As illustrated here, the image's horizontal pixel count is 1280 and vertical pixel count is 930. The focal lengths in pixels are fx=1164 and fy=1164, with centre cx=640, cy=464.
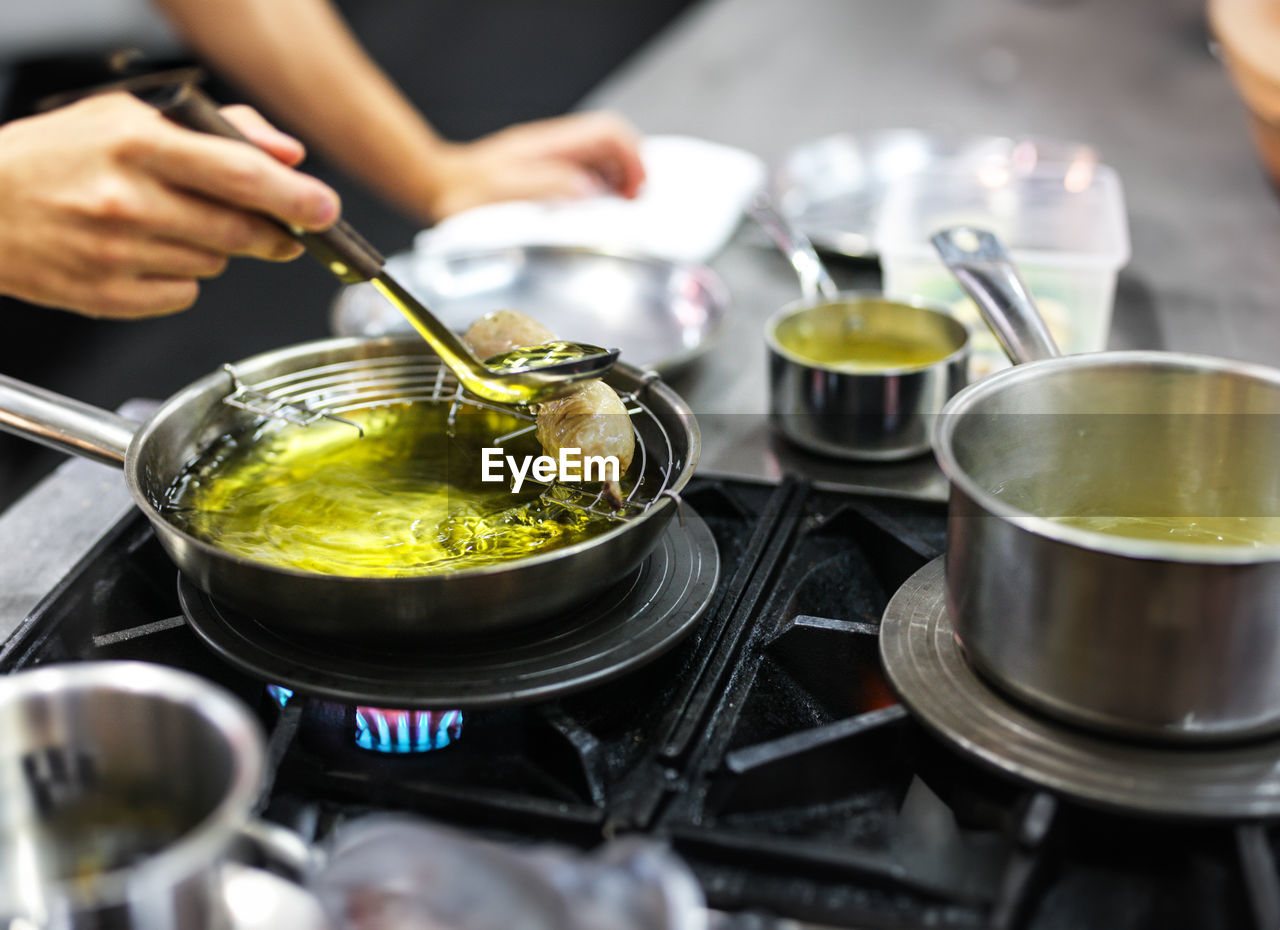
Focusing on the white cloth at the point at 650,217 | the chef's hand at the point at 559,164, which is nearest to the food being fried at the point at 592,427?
the white cloth at the point at 650,217

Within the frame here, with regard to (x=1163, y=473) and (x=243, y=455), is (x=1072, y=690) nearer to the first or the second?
(x=1163, y=473)

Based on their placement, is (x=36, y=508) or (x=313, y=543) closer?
(x=313, y=543)

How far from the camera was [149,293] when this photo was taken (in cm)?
135

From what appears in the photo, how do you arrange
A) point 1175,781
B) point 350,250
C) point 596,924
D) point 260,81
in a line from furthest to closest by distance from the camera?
point 260,81
point 350,250
point 1175,781
point 596,924

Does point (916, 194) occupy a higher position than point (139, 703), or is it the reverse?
point (139, 703)

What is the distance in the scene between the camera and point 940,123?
242 centimetres

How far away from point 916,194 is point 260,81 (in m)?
1.38

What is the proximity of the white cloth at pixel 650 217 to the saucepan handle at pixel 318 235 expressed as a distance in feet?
2.18

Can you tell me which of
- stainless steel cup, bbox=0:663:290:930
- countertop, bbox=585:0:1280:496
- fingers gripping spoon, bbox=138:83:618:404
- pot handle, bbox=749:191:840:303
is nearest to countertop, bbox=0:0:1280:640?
countertop, bbox=585:0:1280:496

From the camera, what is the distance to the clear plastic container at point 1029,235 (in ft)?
4.94

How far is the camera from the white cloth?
6.31 ft

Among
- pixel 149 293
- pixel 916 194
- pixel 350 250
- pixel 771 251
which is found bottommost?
pixel 771 251

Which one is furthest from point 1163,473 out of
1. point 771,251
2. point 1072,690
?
point 771,251

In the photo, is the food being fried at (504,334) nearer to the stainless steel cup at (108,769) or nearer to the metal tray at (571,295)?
the metal tray at (571,295)
